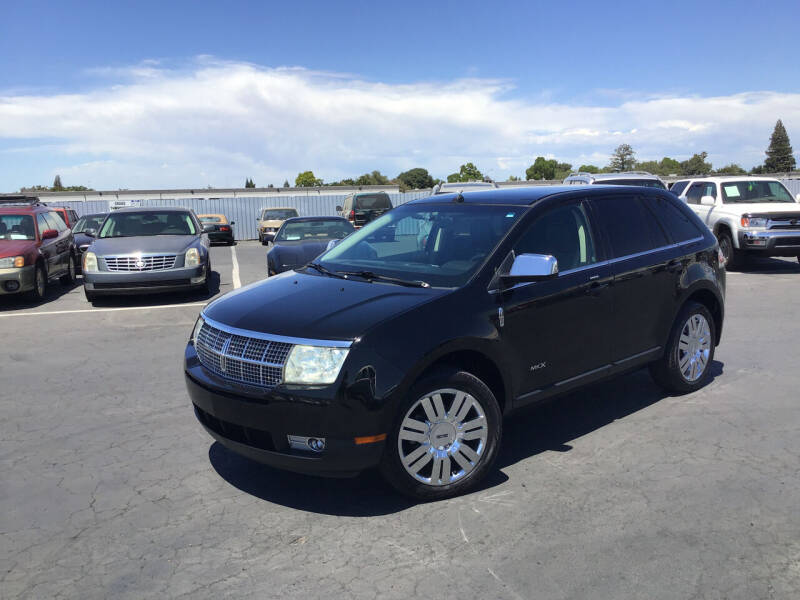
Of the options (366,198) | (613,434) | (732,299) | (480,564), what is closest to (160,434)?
(480,564)

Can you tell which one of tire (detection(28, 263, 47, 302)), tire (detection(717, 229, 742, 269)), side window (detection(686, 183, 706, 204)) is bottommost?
tire (detection(28, 263, 47, 302))

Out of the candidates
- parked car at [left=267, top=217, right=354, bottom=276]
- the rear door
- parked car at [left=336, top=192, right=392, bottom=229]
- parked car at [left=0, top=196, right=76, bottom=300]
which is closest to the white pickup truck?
parked car at [left=267, top=217, right=354, bottom=276]

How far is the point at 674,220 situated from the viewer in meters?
5.73

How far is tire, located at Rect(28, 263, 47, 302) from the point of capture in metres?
11.5

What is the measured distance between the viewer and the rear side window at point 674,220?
5.60 m

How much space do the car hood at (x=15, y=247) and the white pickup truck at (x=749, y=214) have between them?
12746 mm

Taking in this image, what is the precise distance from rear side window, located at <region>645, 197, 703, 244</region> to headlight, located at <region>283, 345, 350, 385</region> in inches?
128

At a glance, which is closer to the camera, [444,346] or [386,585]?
[386,585]

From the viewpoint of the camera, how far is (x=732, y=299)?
34.7 ft

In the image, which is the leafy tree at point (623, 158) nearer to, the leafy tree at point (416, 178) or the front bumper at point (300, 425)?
the leafy tree at point (416, 178)

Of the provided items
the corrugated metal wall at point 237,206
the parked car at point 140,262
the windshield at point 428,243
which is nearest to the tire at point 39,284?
the parked car at point 140,262

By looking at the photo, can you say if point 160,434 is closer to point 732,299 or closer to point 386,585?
point 386,585

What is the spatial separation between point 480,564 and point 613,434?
206cm

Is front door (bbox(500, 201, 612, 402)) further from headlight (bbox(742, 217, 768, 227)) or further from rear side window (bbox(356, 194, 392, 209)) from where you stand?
rear side window (bbox(356, 194, 392, 209))
